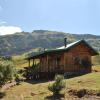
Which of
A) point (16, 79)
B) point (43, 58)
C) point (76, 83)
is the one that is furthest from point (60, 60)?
point (76, 83)

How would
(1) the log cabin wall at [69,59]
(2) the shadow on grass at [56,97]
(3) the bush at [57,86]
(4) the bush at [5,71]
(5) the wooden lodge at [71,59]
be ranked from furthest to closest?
(1) the log cabin wall at [69,59]
(5) the wooden lodge at [71,59]
(4) the bush at [5,71]
(3) the bush at [57,86]
(2) the shadow on grass at [56,97]

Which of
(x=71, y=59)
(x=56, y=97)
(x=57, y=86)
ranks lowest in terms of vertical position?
(x=56, y=97)

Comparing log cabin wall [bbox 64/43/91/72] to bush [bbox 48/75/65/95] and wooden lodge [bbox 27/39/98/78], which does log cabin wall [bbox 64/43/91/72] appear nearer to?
wooden lodge [bbox 27/39/98/78]

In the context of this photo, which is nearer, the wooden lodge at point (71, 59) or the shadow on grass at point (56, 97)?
the shadow on grass at point (56, 97)

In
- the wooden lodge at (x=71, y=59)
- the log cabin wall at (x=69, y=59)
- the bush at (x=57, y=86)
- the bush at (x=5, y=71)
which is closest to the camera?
the bush at (x=57, y=86)

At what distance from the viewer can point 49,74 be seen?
46.2 metres

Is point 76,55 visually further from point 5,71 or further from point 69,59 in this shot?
point 5,71

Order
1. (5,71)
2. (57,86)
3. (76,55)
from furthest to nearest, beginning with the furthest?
(76,55) → (5,71) → (57,86)

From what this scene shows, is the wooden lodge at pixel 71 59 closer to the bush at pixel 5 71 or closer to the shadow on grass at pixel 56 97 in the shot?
the bush at pixel 5 71

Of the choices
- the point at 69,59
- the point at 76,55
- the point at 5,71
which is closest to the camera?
the point at 5,71

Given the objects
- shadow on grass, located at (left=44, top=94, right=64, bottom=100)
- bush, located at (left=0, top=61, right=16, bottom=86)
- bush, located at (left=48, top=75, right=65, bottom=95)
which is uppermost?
bush, located at (left=0, top=61, right=16, bottom=86)

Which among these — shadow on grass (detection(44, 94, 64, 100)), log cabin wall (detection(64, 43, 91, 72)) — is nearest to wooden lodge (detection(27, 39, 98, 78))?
log cabin wall (detection(64, 43, 91, 72))

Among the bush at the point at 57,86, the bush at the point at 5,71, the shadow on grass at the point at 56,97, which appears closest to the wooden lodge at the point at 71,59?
the bush at the point at 5,71

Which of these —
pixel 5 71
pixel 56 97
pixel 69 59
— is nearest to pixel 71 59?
pixel 69 59
